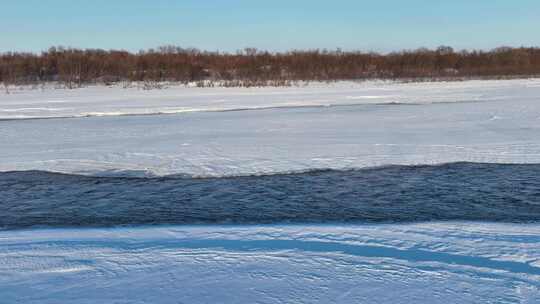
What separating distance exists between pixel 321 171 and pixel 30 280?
13.8 ft

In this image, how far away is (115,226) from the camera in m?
5.11

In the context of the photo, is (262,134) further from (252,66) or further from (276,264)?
(252,66)

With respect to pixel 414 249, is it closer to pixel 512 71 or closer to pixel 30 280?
pixel 30 280

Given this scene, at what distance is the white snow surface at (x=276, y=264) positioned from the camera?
10.9 feet

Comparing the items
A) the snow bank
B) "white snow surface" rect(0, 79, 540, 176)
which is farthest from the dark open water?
the snow bank

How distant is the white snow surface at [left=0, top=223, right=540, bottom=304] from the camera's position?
10.9 feet

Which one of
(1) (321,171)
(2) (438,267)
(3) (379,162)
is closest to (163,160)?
Answer: (1) (321,171)

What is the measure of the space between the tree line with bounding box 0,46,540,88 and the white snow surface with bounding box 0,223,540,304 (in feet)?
72.4

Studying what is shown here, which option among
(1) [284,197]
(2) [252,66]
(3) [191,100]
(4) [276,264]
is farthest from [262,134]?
(2) [252,66]

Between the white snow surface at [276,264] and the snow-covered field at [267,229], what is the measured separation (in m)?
0.01

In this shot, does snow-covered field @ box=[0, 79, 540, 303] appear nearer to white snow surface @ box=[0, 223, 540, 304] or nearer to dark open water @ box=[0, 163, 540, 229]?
white snow surface @ box=[0, 223, 540, 304]

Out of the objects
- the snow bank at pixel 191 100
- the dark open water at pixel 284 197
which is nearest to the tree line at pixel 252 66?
the snow bank at pixel 191 100

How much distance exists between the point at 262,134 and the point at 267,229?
5.51 metres

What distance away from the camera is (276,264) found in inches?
152
